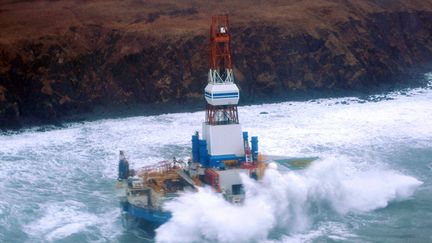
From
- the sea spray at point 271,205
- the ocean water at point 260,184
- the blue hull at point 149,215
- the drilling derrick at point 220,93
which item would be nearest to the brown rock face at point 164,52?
the ocean water at point 260,184

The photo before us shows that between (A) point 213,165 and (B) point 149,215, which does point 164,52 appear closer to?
(A) point 213,165

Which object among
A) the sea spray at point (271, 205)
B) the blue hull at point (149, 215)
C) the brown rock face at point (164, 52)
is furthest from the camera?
the brown rock face at point (164, 52)

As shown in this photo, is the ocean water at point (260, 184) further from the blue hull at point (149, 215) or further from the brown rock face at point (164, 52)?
the brown rock face at point (164, 52)

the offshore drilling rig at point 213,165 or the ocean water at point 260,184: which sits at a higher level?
the offshore drilling rig at point 213,165

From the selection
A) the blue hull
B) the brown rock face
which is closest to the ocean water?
the blue hull

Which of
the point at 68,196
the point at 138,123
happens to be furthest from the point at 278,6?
the point at 68,196

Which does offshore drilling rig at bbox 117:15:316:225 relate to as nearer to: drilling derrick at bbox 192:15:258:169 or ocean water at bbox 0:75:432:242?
drilling derrick at bbox 192:15:258:169
